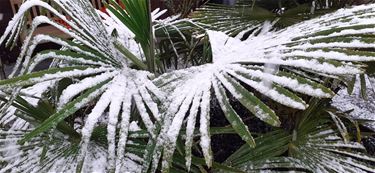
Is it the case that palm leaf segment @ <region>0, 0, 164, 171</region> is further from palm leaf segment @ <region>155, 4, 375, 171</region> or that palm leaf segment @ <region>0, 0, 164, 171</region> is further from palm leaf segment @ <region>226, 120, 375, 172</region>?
palm leaf segment @ <region>226, 120, 375, 172</region>

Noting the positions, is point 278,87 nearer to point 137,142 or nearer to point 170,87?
point 170,87

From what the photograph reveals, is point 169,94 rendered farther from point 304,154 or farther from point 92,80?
point 304,154

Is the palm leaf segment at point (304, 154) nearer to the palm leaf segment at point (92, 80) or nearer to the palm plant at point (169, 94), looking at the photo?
the palm plant at point (169, 94)

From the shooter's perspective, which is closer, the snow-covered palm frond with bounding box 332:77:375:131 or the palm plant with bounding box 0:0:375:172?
the palm plant with bounding box 0:0:375:172

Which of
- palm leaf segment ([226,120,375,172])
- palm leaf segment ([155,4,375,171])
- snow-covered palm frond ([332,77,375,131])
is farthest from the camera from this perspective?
snow-covered palm frond ([332,77,375,131])

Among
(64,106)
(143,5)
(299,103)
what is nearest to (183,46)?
(143,5)

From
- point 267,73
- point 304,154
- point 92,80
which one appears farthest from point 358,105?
point 92,80

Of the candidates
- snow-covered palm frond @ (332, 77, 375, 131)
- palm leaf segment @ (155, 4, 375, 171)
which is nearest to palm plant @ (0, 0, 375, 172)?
palm leaf segment @ (155, 4, 375, 171)

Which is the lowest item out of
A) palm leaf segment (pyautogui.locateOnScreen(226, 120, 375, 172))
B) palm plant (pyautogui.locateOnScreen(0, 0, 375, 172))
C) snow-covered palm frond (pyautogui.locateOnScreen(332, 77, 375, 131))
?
snow-covered palm frond (pyautogui.locateOnScreen(332, 77, 375, 131))
